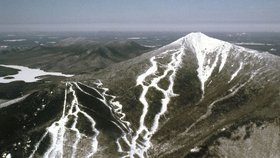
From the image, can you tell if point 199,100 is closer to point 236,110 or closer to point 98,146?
point 236,110

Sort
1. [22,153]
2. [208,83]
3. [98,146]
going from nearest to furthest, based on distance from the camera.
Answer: [22,153] → [98,146] → [208,83]

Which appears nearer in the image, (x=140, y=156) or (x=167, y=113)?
(x=140, y=156)

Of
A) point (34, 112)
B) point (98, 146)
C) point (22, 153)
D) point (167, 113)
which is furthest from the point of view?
point (167, 113)

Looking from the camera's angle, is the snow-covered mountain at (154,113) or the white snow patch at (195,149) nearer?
the white snow patch at (195,149)

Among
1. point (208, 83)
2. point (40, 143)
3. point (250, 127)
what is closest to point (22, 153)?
point (40, 143)

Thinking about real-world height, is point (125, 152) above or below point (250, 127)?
below

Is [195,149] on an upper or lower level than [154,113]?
upper

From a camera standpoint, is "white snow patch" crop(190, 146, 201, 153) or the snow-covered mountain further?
the snow-covered mountain

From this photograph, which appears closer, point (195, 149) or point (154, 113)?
point (195, 149)
